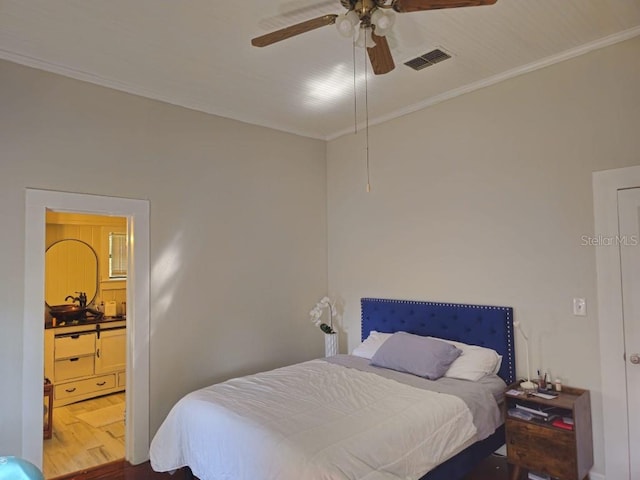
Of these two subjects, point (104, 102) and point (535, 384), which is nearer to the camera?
point (535, 384)

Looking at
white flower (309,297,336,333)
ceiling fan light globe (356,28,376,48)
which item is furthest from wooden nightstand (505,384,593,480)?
ceiling fan light globe (356,28,376,48)

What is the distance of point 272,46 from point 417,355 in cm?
246

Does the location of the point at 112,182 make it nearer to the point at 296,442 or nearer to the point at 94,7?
the point at 94,7

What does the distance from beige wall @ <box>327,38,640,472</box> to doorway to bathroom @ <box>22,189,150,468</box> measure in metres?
2.14

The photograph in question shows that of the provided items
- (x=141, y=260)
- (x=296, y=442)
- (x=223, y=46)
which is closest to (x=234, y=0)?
(x=223, y=46)

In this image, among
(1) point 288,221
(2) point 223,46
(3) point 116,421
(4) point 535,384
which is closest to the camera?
(2) point 223,46

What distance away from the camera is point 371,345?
380 centimetres

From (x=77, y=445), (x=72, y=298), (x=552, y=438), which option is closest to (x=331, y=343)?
(x=552, y=438)

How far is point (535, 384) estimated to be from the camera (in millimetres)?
2943

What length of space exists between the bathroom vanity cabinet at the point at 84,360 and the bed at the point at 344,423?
7.94 ft

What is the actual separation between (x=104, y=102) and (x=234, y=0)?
156cm

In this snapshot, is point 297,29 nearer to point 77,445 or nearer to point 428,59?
point 428,59

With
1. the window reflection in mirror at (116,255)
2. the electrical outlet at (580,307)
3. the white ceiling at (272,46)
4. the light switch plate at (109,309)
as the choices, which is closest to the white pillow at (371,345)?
the electrical outlet at (580,307)

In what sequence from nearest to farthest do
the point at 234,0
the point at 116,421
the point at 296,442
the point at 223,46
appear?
the point at 296,442 < the point at 234,0 < the point at 223,46 < the point at 116,421
